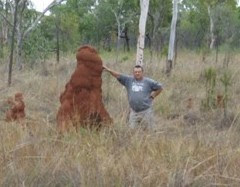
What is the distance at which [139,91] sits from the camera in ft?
25.0

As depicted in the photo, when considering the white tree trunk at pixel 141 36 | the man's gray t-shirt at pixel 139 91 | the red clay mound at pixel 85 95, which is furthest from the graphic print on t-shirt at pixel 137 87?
the white tree trunk at pixel 141 36

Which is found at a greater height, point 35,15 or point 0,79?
point 35,15

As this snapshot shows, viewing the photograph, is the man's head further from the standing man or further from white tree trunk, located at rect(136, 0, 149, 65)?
white tree trunk, located at rect(136, 0, 149, 65)

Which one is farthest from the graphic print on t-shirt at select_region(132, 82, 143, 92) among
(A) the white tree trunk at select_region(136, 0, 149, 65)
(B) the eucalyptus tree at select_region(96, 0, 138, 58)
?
(B) the eucalyptus tree at select_region(96, 0, 138, 58)

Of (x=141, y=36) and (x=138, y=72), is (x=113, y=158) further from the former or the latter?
(x=141, y=36)

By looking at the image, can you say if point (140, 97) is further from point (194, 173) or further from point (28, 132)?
point (194, 173)

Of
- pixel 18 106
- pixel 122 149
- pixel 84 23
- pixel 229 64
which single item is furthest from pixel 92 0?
pixel 122 149

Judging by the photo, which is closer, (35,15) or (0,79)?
(0,79)

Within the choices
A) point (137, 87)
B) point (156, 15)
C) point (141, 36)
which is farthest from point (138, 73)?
point (156, 15)

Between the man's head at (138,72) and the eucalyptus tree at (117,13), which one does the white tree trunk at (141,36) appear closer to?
the man's head at (138,72)

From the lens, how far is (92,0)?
141ft

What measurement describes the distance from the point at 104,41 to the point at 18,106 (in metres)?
36.6

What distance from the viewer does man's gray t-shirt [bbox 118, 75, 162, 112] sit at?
7609mm

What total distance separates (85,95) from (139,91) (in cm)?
134
